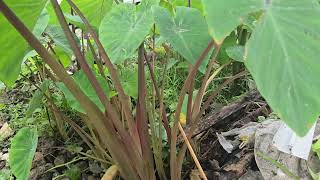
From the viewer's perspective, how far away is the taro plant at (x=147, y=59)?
617 mm

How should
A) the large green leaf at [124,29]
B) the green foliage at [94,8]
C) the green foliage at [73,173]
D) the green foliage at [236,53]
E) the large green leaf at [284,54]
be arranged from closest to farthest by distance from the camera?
the large green leaf at [284,54] < the large green leaf at [124,29] < the green foliage at [236,53] < the green foliage at [94,8] < the green foliage at [73,173]

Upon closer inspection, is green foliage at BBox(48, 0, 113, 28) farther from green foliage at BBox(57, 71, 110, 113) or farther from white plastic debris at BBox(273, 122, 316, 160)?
white plastic debris at BBox(273, 122, 316, 160)

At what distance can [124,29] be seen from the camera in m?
0.97

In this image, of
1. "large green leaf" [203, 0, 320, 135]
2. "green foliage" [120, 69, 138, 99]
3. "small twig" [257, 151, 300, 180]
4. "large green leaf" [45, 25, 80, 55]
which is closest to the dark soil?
"small twig" [257, 151, 300, 180]

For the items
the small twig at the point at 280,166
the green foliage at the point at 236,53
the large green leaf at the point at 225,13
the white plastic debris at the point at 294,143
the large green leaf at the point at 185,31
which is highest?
the large green leaf at the point at 225,13

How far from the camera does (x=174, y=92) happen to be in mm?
1692

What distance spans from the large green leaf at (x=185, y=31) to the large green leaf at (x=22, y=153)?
0.46 meters

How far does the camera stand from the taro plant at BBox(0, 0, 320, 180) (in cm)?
62

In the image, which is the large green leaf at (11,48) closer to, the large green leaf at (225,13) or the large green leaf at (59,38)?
the large green leaf at (59,38)

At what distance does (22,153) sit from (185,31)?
0.53 meters

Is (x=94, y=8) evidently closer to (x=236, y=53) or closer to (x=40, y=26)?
(x=40, y=26)

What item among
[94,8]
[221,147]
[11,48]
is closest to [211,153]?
[221,147]

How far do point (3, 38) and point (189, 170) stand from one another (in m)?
0.62

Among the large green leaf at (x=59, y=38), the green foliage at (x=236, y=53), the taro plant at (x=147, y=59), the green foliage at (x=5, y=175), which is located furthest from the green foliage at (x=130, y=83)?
the green foliage at (x=5, y=175)
